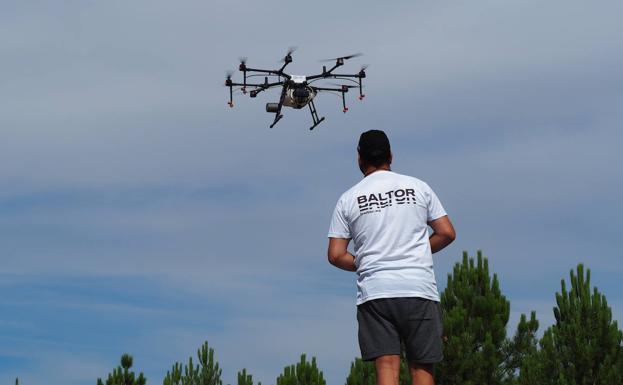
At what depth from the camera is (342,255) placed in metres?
6.57

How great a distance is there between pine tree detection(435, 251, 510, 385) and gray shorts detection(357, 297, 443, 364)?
64.0ft

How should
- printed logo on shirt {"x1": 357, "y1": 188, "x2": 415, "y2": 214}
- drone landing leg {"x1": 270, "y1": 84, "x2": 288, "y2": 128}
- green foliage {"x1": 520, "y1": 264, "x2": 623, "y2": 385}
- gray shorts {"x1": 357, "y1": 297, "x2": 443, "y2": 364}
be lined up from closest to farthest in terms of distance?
gray shorts {"x1": 357, "y1": 297, "x2": 443, "y2": 364}, printed logo on shirt {"x1": 357, "y1": 188, "x2": 415, "y2": 214}, green foliage {"x1": 520, "y1": 264, "x2": 623, "y2": 385}, drone landing leg {"x1": 270, "y1": 84, "x2": 288, "y2": 128}

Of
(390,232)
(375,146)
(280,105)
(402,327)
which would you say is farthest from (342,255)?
(280,105)

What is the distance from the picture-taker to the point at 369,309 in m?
6.35

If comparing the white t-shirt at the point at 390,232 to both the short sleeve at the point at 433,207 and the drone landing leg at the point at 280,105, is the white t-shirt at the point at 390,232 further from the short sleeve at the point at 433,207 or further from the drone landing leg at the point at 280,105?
the drone landing leg at the point at 280,105

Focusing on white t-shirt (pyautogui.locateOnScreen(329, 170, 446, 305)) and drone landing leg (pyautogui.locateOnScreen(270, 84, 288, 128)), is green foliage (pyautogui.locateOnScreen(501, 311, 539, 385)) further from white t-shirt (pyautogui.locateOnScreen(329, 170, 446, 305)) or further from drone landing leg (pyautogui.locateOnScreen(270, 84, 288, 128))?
white t-shirt (pyautogui.locateOnScreen(329, 170, 446, 305))

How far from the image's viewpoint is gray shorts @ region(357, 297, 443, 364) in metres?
6.26

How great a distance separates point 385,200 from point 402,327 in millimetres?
842

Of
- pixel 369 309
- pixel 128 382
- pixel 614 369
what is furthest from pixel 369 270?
pixel 128 382

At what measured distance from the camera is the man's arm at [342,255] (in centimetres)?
655

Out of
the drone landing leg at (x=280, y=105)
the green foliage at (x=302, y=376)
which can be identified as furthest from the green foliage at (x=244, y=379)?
the drone landing leg at (x=280, y=105)

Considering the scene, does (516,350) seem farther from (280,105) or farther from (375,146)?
(375,146)

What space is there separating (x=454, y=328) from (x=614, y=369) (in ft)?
19.2

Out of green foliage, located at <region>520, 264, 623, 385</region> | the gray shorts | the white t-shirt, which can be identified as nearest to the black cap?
the white t-shirt
